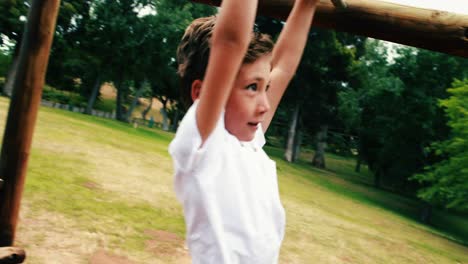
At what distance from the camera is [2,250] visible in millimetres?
3244

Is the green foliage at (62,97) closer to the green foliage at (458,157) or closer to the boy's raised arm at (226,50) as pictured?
the green foliage at (458,157)

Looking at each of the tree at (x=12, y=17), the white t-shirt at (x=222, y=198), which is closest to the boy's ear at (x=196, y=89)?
the white t-shirt at (x=222, y=198)

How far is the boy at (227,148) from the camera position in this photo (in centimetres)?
120

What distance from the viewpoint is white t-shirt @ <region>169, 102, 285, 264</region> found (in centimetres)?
126

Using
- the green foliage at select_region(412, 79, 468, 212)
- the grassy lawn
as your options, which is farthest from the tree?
the green foliage at select_region(412, 79, 468, 212)

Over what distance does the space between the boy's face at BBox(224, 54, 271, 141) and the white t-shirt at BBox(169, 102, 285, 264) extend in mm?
56

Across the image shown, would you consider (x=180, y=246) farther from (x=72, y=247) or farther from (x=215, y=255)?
(x=215, y=255)

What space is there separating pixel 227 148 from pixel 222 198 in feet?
0.55

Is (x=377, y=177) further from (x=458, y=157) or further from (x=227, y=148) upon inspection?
(x=227, y=148)

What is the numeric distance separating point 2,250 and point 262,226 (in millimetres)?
2821

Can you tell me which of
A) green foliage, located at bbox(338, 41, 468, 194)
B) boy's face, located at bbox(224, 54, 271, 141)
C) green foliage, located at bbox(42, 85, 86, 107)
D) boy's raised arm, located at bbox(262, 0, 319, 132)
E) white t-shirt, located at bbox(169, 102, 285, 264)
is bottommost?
green foliage, located at bbox(42, 85, 86, 107)

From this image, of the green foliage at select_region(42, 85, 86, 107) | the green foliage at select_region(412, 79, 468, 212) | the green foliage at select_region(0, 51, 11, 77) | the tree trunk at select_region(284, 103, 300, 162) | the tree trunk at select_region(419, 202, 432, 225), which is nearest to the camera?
the green foliage at select_region(412, 79, 468, 212)

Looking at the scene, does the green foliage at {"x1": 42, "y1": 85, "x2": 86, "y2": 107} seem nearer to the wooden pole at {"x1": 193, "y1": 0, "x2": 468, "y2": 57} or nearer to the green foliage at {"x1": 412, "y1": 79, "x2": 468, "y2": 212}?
the green foliage at {"x1": 412, "y1": 79, "x2": 468, "y2": 212}

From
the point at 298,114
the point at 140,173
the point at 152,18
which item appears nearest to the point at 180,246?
the point at 140,173
